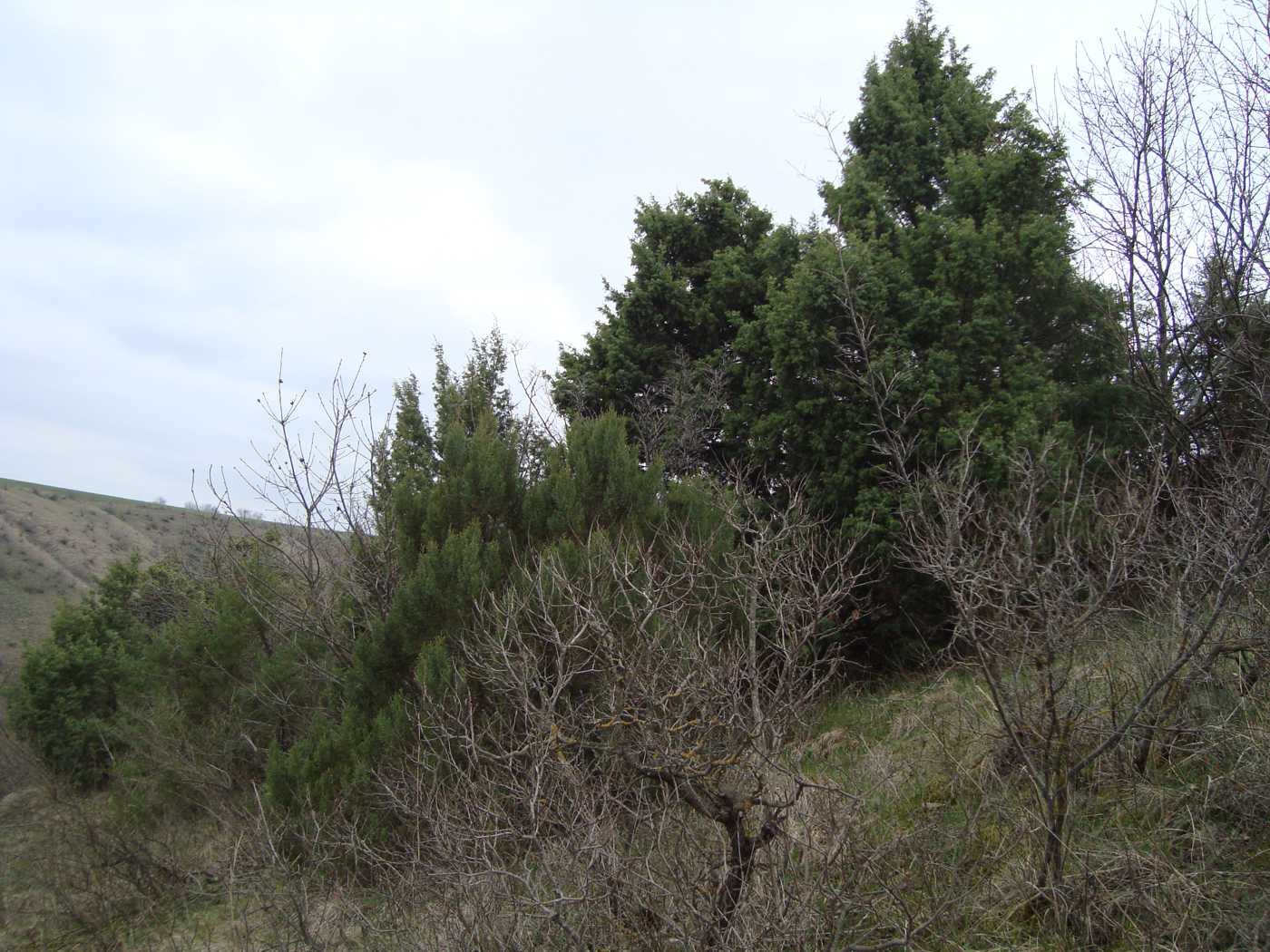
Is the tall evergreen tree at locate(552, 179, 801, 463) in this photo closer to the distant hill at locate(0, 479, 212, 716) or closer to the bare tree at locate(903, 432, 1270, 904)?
the bare tree at locate(903, 432, 1270, 904)

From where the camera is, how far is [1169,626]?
4.66 m

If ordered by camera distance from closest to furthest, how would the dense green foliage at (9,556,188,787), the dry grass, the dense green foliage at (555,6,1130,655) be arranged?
1. the dense green foliage at (555,6,1130,655)
2. the dense green foliage at (9,556,188,787)
3. the dry grass

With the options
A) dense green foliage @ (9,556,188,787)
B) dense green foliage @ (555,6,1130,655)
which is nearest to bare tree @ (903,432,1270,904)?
dense green foliage @ (555,6,1130,655)

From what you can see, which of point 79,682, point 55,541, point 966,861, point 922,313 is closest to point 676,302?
point 922,313

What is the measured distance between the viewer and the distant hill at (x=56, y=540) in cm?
3097

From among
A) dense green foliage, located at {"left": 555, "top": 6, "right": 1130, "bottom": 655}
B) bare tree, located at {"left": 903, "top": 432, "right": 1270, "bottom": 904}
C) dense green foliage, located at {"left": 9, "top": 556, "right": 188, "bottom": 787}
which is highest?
dense green foliage, located at {"left": 555, "top": 6, "right": 1130, "bottom": 655}

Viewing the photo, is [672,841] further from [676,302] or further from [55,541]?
[55,541]

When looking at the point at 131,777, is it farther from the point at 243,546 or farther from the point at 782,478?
the point at 782,478

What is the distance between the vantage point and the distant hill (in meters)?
31.0

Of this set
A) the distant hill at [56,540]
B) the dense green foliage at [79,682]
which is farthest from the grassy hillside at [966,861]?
the distant hill at [56,540]

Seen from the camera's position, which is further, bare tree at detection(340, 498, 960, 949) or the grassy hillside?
the grassy hillside

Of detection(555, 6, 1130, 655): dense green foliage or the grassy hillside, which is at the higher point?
detection(555, 6, 1130, 655): dense green foliage

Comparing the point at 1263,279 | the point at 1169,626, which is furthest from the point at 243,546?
the point at 1263,279

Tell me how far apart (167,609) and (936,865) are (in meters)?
16.1
